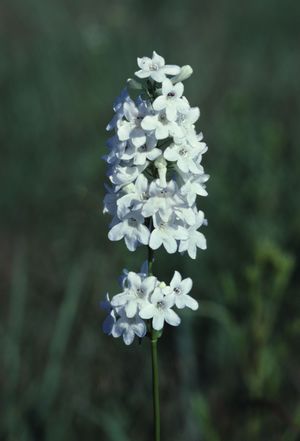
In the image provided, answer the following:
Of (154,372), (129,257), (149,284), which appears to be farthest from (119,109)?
(129,257)

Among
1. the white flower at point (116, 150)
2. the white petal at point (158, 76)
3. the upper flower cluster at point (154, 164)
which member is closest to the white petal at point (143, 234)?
the upper flower cluster at point (154, 164)

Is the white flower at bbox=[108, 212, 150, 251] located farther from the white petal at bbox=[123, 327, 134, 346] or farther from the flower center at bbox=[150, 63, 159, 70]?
the flower center at bbox=[150, 63, 159, 70]

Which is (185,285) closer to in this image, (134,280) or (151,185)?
(134,280)

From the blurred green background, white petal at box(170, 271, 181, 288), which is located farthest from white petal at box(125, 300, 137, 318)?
the blurred green background
